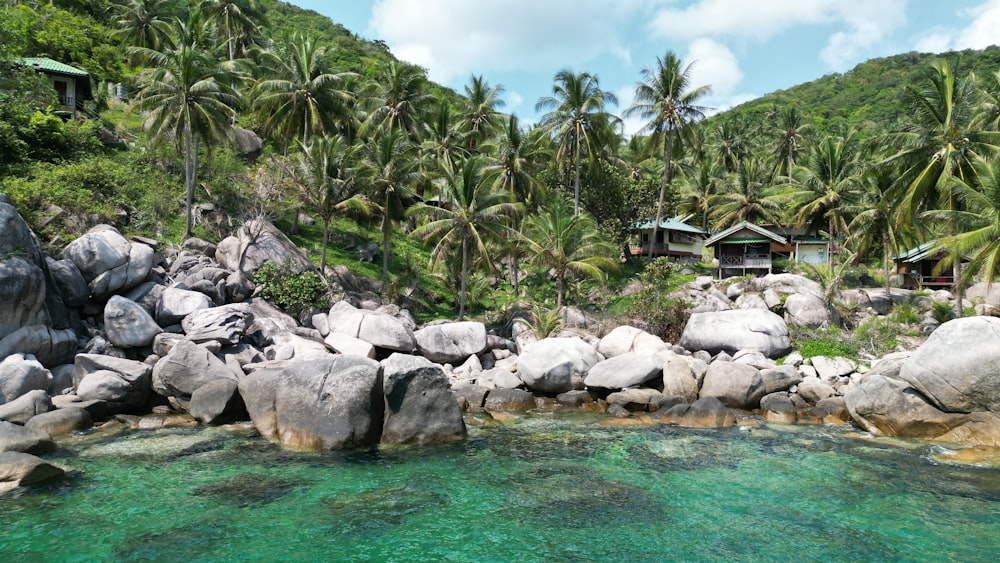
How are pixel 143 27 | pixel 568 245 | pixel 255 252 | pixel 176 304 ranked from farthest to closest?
1. pixel 143 27
2. pixel 568 245
3. pixel 255 252
4. pixel 176 304

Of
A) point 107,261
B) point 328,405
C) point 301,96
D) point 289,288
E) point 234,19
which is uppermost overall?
point 234,19

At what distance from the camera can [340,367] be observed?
14.6 meters

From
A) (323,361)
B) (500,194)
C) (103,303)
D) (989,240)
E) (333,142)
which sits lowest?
(323,361)

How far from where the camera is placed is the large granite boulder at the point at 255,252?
1067 inches

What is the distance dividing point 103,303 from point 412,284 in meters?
16.1

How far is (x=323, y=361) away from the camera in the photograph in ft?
48.7

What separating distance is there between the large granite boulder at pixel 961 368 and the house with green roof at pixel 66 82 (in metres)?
43.7

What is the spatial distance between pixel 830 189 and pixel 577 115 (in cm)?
1738

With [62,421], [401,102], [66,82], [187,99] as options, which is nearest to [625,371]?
[62,421]

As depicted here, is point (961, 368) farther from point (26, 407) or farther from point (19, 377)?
point (19, 377)

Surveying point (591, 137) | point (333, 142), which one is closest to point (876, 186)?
point (591, 137)

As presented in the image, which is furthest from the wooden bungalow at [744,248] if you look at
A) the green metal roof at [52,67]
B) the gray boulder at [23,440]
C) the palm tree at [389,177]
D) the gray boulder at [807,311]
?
the green metal roof at [52,67]

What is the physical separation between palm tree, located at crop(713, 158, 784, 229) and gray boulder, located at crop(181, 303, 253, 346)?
123ft

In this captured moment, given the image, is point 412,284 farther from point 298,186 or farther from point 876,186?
point 876,186
